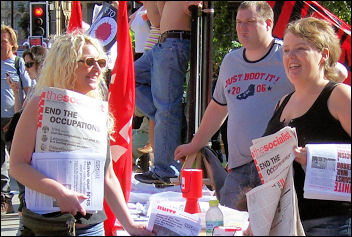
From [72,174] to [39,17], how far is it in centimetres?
1011

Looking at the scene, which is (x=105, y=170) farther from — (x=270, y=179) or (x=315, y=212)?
→ (x=315, y=212)

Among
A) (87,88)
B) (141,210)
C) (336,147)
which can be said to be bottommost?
(141,210)

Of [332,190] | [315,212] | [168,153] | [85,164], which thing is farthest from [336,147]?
[168,153]

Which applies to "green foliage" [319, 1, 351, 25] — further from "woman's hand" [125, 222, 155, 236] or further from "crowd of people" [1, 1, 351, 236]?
"woman's hand" [125, 222, 155, 236]

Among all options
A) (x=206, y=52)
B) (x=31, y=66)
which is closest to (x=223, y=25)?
(x=31, y=66)

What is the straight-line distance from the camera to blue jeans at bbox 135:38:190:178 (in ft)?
14.7

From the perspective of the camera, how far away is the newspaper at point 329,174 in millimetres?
2365

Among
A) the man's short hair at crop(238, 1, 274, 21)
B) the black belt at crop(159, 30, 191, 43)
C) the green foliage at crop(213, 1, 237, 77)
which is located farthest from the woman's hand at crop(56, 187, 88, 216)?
the green foliage at crop(213, 1, 237, 77)

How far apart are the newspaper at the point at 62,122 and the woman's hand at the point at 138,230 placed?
0.40 m

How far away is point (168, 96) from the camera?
451 centimetres

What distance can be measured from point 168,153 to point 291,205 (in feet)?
7.09

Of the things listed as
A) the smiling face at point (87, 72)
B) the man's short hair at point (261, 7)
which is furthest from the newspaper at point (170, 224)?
the man's short hair at point (261, 7)

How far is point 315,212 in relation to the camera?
2.66 m

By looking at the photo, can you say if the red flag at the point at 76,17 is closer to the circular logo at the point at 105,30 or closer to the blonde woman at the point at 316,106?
the blonde woman at the point at 316,106
